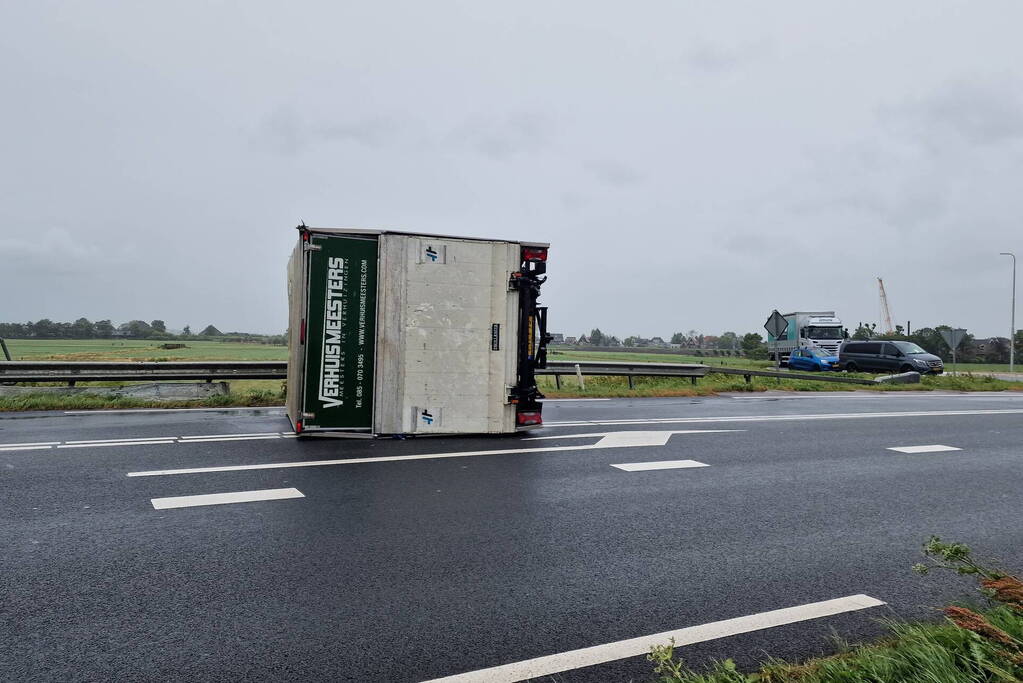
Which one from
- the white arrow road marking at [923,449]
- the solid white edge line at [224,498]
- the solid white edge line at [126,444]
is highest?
the solid white edge line at [126,444]

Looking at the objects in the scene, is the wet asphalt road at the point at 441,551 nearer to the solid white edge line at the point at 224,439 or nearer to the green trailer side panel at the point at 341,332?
the solid white edge line at the point at 224,439

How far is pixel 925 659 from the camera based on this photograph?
2705mm

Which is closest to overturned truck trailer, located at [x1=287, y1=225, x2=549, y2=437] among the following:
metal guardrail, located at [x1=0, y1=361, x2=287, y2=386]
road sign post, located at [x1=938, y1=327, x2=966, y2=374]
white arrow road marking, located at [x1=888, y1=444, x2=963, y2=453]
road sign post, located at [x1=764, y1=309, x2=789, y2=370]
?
white arrow road marking, located at [x1=888, y1=444, x2=963, y2=453]

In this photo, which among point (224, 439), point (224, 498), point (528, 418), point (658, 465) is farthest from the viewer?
point (528, 418)

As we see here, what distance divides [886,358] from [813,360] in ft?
16.4

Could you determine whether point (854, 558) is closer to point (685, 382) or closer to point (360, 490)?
point (360, 490)

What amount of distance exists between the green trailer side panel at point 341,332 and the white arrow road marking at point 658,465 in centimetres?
365

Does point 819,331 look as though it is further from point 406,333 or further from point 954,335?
point 406,333

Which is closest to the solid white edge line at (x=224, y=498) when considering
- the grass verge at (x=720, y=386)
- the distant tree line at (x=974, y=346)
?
the grass verge at (x=720, y=386)

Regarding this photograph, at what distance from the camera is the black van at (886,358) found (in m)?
32.9

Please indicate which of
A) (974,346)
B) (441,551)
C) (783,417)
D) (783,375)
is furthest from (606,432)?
(974,346)

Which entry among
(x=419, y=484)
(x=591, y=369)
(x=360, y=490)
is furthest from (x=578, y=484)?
(x=591, y=369)

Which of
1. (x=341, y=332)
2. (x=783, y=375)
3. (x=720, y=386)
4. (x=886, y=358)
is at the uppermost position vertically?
(x=341, y=332)

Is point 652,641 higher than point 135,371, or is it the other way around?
point 135,371
